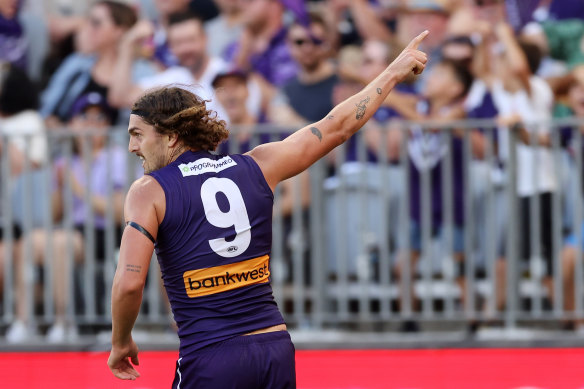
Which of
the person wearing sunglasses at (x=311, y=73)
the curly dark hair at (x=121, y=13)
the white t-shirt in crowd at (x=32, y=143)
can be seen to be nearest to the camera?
the white t-shirt in crowd at (x=32, y=143)

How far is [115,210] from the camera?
311 inches

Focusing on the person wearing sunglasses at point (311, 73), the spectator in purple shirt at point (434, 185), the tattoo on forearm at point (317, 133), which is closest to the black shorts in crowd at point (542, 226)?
the spectator in purple shirt at point (434, 185)

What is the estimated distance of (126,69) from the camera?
8875 millimetres

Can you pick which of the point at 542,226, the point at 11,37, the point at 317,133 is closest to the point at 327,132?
the point at 317,133

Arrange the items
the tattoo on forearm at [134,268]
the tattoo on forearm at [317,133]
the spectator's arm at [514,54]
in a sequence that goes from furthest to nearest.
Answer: the spectator's arm at [514,54] → the tattoo on forearm at [317,133] → the tattoo on forearm at [134,268]

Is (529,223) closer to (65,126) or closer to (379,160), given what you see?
(379,160)

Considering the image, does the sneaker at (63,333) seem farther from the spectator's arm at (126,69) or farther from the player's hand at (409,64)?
the player's hand at (409,64)

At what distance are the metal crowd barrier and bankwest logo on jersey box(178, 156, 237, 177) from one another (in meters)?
3.79

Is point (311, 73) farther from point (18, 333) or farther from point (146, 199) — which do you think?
point (146, 199)

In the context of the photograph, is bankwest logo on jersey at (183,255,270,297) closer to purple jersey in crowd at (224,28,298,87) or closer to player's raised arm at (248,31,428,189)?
player's raised arm at (248,31,428,189)

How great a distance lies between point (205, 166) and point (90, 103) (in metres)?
5.08

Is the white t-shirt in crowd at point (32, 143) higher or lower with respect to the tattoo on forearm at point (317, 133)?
higher

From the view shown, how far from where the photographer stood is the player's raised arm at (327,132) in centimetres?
407

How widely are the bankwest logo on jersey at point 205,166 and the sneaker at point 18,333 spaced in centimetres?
458
